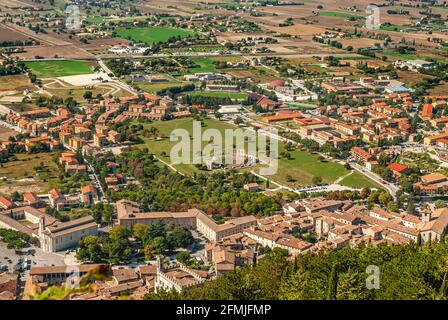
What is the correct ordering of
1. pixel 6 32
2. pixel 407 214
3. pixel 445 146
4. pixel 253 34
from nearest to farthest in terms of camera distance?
1. pixel 407 214
2. pixel 445 146
3. pixel 6 32
4. pixel 253 34

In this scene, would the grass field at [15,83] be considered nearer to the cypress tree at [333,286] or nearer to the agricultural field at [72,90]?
the agricultural field at [72,90]

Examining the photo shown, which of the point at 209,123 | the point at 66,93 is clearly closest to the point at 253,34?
the point at 66,93

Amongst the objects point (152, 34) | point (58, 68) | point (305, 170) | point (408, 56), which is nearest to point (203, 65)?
point (58, 68)

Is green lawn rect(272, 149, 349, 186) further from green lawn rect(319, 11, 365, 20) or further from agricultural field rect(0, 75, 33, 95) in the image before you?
green lawn rect(319, 11, 365, 20)

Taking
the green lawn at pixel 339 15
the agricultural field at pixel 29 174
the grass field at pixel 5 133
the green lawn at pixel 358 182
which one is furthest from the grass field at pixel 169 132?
the green lawn at pixel 339 15

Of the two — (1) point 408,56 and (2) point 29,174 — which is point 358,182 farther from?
(1) point 408,56
